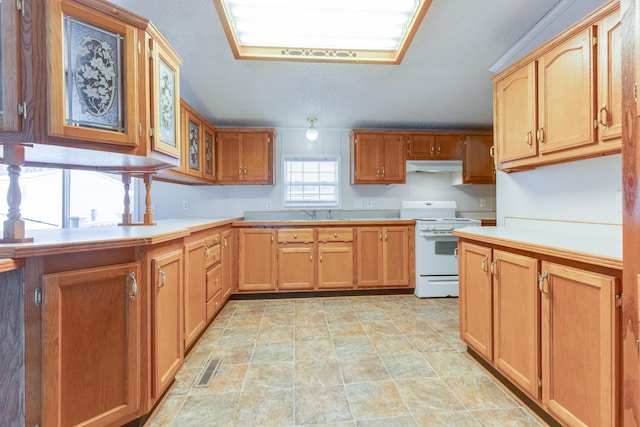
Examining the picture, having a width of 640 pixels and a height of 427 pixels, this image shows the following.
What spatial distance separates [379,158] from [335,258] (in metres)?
1.47

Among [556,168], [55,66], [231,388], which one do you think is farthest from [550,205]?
[55,66]

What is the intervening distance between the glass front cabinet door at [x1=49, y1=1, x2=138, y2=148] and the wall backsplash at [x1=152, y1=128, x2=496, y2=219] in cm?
260

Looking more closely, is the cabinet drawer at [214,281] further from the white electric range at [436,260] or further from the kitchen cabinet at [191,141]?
the white electric range at [436,260]

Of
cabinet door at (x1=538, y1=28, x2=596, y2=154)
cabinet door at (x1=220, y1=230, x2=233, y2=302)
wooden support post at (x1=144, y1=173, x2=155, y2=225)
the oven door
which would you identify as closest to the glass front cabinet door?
wooden support post at (x1=144, y1=173, x2=155, y2=225)

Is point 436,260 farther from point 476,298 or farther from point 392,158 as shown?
point 476,298

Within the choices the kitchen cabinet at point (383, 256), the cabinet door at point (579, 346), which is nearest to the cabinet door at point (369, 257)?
the kitchen cabinet at point (383, 256)

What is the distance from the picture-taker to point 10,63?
1.05 metres

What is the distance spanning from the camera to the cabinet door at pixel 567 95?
1.41 m

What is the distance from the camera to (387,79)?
9.24 feet

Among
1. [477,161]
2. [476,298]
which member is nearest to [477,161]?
[477,161]

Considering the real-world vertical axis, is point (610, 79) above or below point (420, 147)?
below

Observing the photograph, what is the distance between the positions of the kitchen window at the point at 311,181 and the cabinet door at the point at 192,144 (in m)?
1.24

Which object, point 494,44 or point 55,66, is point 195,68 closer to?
point 55,66

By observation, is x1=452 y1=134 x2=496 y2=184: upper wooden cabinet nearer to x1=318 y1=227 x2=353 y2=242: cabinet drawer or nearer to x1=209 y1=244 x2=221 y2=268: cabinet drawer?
x1=318 y1=227 x2=353 y2=242: cabinet drawer
